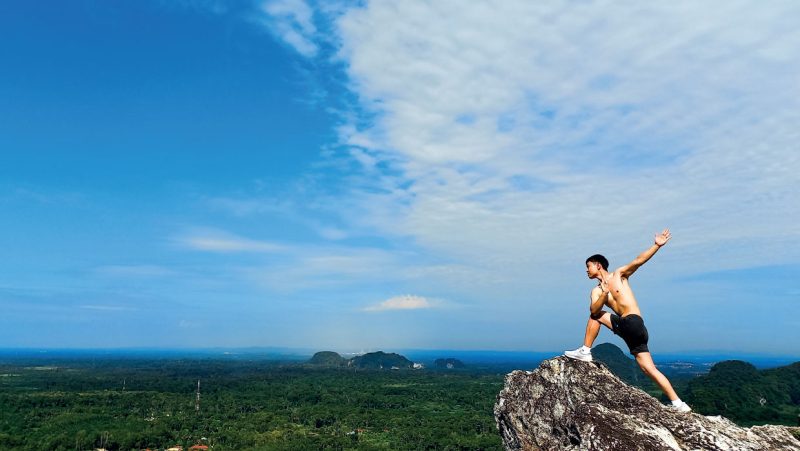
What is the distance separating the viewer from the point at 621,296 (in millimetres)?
7898

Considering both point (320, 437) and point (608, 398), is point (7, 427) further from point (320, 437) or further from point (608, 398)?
point (608, 398)

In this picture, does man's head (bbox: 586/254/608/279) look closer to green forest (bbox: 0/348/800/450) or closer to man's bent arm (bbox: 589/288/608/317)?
man's bent arm (bbox: 589/288/608/317)

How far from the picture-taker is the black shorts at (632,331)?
7863 mm

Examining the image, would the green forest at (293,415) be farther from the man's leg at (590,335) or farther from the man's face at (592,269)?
the man's face at (592,269)

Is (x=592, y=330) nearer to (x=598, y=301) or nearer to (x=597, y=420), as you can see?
(x=598, y=301)

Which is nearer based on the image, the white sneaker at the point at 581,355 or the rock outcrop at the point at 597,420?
the rock outcrop at the point at 597,420

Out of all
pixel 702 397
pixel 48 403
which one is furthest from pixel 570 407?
pixel 48 403

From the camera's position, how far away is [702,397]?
81312 millimetres

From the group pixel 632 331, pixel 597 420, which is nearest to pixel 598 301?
pixel 632 331

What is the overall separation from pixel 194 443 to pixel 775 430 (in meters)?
74.3

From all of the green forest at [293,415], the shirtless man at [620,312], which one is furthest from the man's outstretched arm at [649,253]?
the green forest at [293,415]

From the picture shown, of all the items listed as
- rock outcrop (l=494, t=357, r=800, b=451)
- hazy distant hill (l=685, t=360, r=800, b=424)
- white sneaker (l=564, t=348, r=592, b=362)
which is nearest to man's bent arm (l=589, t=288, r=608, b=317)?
white sneaker (l=564, t=348, r=592, b=362)

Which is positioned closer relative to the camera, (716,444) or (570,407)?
(716,444)

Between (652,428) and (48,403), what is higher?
(652,428)
